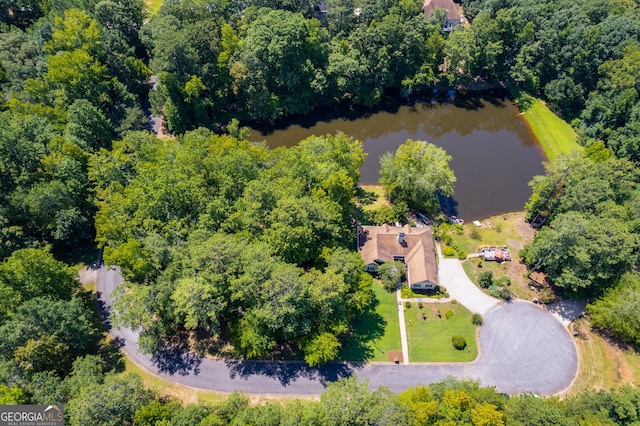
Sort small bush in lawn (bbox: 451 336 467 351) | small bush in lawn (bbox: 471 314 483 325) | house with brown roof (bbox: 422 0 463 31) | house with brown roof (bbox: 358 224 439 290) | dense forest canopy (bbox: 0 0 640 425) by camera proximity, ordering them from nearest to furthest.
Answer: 1. dense forest canopy (bbox: 0 0 640 425)
2. small bush in lawn (bbox: 451 336 467 351)
3. small bush in lawn (bbox: 471 314 483 325)
4. house with brown roof (bbox: 358 224 439 290)
5. house with brown roof (bbox: 422 0 463 31)

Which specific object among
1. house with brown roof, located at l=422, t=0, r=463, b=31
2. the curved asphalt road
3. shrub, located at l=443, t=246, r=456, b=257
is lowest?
the curved asphalt road

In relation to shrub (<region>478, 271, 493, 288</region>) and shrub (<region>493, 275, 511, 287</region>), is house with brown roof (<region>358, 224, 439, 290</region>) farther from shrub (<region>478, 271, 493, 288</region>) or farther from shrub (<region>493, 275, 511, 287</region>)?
shrub (<region>493, 275, 511, 287</region>)

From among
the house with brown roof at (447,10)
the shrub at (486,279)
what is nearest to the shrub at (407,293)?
the shrub at (486,279)

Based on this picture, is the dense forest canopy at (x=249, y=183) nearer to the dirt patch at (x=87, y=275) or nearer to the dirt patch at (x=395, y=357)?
the dirt patch at (x=87, y=275)

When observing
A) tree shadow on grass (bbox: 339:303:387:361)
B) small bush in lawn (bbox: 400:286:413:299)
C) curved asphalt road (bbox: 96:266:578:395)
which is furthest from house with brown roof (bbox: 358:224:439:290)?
curved asphalt road (bbox: 96:266:578:395)

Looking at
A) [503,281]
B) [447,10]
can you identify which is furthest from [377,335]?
[447,10]

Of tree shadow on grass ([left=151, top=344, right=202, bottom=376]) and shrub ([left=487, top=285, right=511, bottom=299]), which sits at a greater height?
shrub ([left=487, top=285, right=511, bottom=299])

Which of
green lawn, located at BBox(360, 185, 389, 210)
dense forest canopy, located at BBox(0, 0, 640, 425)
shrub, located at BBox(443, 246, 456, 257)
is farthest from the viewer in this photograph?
green lawn, located at BBox(360, 185, 389, 210)

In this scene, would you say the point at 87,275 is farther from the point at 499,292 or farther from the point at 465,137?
the point at 465,137
